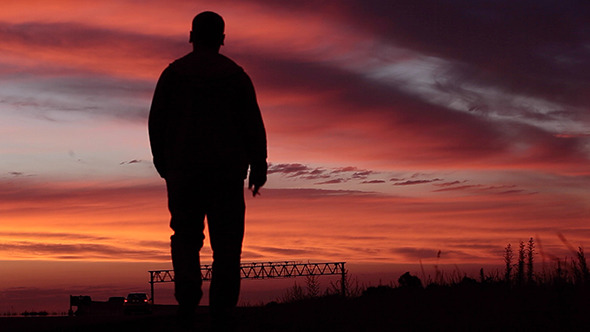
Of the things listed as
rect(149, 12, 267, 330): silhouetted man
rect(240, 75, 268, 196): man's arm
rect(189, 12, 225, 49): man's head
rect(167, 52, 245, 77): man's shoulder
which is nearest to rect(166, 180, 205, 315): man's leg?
rect(149, 12, 267, 330): silhouetted man

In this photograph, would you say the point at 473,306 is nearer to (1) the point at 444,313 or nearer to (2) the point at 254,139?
(1) the point at 444,313

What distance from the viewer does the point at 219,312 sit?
634 cm

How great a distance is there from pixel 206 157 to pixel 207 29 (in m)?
1.20

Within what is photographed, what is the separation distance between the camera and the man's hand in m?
6.62

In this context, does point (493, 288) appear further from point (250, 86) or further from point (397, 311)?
point (250, 86)

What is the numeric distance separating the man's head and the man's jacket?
0.14 m

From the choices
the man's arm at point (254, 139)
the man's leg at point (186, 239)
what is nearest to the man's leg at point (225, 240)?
the man's leg at point (186, 239)

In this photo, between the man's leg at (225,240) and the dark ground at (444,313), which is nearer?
the man's leg at (225,240)

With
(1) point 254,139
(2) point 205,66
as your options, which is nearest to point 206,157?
(1) point 254,139

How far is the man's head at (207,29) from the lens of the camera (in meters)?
6.61

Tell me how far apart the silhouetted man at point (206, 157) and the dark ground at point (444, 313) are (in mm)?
628

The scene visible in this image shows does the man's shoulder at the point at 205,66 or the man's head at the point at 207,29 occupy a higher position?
the man's head at the point at 207,29

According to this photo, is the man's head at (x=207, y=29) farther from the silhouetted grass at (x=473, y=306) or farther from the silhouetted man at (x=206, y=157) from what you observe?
the silhouetted grass at (x=473, y=306)

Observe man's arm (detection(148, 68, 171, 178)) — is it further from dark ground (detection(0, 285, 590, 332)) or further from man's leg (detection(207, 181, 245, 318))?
dark ground (detection(0, 285, 590, 332))
